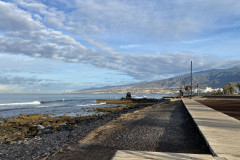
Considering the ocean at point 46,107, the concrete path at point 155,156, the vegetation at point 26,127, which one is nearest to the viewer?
the concrete path at point 155,156

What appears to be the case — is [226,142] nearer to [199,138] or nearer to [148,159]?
[199,138]

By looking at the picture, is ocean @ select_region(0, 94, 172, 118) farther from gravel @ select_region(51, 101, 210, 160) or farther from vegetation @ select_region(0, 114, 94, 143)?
gravel @ select_region(51, 101, 210, 160)

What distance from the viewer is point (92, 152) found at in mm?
7645

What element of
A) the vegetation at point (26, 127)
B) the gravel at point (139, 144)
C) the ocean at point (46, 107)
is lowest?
the ocean at point (46, 107)

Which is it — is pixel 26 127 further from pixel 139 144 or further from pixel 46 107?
pixel 46 107

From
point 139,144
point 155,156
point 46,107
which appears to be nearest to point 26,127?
point 139,144

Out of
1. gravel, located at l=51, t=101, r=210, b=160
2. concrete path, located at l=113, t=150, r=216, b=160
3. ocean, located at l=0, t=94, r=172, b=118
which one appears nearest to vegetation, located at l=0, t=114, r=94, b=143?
gravel, located at l=51, t=101, r=210, b=160

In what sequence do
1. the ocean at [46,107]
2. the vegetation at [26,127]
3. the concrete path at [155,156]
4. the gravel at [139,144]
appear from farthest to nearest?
1. the ocean at [46,107]
2. the vegetation at [26,127]
3. the gravel at [139,144]
4. the concrete path at [155,156]

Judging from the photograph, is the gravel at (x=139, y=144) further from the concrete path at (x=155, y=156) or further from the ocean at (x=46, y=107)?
the ocean at (x=46, y=107)

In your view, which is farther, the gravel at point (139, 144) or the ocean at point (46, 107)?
the ocean at point (46, 107)

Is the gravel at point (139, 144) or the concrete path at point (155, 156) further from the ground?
the concrete path at point (155, 156)

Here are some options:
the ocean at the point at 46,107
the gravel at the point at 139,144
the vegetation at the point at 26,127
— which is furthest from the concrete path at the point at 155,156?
the ocean at the point at 46,107

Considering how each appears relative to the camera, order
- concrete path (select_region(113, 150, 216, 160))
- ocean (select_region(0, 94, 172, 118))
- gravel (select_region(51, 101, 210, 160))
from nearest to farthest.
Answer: concrete path (select_region(113, 150, 216, 160)) → gravel (select_region(51, 101, 210, 160)) → ocean (select_region(0, 94, 172, 118))

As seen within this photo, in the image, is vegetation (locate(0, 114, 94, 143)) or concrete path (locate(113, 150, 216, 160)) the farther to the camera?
vegetation (locate(0, 114, 94, 143))
